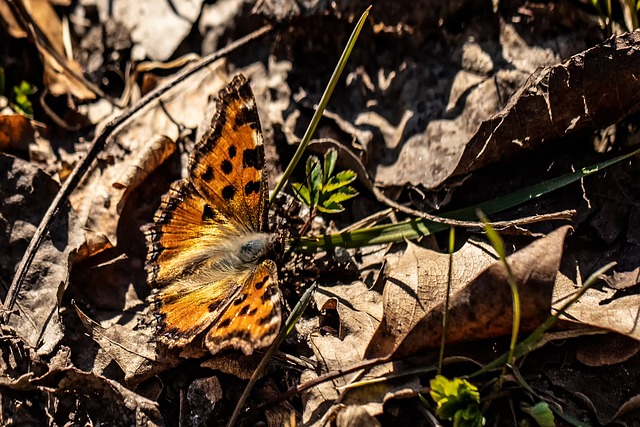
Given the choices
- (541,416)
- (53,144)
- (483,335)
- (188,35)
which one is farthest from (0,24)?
(541,416)

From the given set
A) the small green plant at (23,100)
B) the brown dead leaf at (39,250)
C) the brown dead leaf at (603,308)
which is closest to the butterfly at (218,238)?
the brown dead leaf at (39,250)

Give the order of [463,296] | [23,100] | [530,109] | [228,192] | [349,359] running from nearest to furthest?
1. [463,296]
2. [349,359]
3. [530,109]
4. [228,192]
5. [23,100]

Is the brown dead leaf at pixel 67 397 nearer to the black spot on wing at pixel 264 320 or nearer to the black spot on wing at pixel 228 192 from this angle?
the black spot on wing at pixel 264 320

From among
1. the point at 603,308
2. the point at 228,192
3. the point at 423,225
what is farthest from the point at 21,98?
the point at 603,308

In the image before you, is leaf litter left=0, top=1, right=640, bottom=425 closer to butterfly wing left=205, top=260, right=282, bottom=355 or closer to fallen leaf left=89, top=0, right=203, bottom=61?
butterfly wing left=205, top=260, right=282, bottom=355

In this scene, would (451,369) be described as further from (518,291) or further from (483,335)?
(518,291)

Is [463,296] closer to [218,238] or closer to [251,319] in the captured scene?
[251,319]

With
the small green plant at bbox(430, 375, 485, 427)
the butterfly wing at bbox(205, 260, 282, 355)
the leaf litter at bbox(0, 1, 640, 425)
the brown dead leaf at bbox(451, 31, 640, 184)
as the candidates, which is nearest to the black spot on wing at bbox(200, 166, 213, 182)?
the leaf litter at bbox(0, 1, 640, 425)
